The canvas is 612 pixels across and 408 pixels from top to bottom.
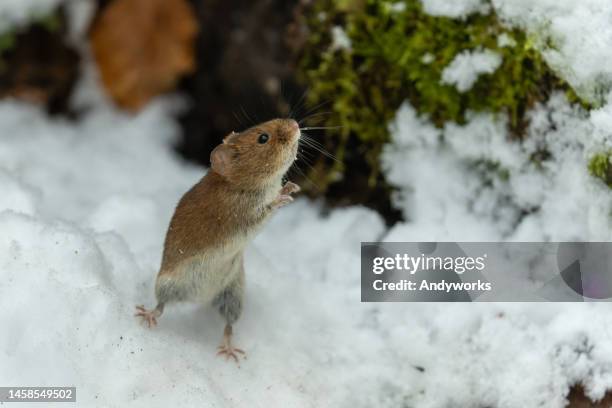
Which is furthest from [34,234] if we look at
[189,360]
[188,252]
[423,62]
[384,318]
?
[423,62]

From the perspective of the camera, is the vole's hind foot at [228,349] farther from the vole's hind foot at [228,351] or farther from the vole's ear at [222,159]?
the vole's ear at [222,159]

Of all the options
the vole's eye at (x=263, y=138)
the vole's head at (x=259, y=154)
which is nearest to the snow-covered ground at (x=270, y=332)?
the vole's head at (x=259, y=154)

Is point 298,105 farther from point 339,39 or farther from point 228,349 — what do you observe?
point 228,349

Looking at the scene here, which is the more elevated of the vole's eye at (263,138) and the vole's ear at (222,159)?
the vole's eye at (263,138)

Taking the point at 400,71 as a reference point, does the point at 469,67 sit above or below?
below
